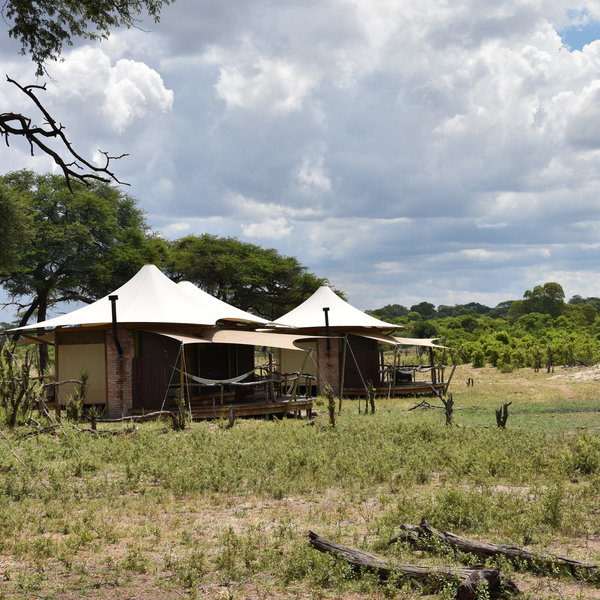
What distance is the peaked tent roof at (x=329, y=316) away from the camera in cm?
2758

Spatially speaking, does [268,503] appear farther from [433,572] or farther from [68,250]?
[68,250]

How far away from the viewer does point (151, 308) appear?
20.4m

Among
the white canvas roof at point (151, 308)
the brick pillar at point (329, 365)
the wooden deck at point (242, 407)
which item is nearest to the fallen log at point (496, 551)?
the wooden deck at point (242, 407)

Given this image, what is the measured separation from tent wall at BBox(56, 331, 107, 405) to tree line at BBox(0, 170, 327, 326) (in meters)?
10.9

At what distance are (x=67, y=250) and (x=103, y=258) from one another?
2.17 meters

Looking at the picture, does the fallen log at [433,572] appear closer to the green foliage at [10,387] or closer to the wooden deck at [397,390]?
the green foliage at [10,387]

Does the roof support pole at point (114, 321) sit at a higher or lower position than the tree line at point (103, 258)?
lower

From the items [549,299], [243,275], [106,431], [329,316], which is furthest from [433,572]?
[549,299]

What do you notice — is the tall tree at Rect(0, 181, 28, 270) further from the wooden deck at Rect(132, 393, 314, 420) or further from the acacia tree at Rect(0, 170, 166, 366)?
the wooden deck at Rect(132, 393, 314, 420)

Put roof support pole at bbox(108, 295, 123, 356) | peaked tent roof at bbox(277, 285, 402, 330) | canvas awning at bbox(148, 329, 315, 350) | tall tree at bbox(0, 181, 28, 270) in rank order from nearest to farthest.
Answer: roof support pole at bbox(108, 295, 123, 356), canvas awning at bbox(148, 329, 315, 350), peaked tent roof at bbox(277, 285, 402, 330), tall tree at bbox(0, 181, 28, 270)

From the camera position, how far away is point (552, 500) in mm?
7656

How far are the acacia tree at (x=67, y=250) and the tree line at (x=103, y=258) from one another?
0.05 m

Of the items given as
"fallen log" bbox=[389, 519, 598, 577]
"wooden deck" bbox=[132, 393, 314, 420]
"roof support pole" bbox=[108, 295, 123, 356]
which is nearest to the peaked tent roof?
"wooden deck" bbox=[132, 393, 314, 420]

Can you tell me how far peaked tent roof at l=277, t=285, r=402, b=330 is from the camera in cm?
2758
